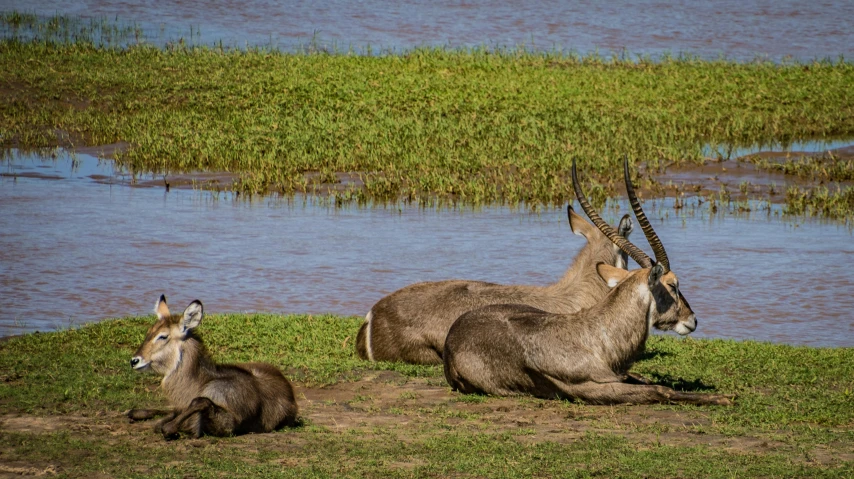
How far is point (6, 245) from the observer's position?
1238cm

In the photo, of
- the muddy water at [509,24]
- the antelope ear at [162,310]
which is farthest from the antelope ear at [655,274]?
the muddy water at [509,24]

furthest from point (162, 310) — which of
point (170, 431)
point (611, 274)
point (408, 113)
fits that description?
point (408, 113)

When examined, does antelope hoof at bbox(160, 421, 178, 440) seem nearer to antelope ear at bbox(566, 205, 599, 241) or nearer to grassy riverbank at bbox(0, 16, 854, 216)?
antelope ear at bbox(566, 205, 599, 241)

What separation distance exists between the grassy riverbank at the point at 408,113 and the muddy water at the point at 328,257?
128 centimetres

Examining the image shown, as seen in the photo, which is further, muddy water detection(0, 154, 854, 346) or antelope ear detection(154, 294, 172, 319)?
muddy water detection(0, 154, 854, 346)

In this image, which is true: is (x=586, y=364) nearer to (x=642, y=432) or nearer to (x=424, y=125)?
(x=642, y=432)

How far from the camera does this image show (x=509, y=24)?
37.1 metres

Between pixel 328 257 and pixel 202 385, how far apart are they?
606 centimetres

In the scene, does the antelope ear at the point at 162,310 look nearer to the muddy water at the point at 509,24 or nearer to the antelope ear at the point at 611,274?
the antelope ear at the point at 611,274

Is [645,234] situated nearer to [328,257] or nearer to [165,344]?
[165,344]

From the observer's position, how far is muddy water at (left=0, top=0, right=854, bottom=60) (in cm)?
3138

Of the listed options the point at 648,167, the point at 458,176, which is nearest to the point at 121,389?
the point at 458,176

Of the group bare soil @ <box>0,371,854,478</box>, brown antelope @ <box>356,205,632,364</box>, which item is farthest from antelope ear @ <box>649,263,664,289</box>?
brown antelope @ <box>356,205,632,364</box>

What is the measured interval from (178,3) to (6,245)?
27988 mm
